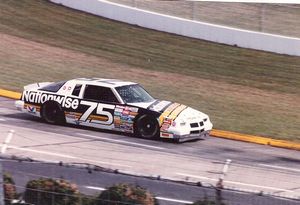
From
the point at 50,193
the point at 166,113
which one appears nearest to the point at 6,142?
the point at 166,113

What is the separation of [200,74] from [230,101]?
330cm

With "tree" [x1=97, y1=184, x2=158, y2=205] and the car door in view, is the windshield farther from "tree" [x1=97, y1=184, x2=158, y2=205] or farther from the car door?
"tree" [x1=97, y1=184, x2=158, y2=205]

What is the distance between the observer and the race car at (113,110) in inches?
779

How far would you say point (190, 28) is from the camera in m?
32.2

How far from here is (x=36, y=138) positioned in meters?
19.1

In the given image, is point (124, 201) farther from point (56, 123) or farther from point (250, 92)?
point (250, 92)

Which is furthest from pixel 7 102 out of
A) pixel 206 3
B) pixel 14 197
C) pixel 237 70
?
pixel 14 197

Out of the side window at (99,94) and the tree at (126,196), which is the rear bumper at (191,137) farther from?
the tree at (126,196)

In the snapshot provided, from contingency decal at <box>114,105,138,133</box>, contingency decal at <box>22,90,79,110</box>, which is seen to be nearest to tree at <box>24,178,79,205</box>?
contingency decal at <box>114,105,138,133</box>

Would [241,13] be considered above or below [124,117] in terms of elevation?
above

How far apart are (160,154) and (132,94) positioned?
8.87 ft

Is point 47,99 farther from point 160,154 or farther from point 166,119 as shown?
point 160,154

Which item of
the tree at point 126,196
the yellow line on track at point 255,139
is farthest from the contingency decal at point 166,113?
the tree at point 126,196

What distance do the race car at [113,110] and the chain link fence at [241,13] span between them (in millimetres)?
11095
